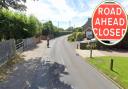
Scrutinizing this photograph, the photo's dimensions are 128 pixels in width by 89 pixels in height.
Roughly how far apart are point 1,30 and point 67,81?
88.8 feet

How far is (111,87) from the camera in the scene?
17000mm

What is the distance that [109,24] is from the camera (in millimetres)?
4082

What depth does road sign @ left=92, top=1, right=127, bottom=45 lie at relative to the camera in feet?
13.2

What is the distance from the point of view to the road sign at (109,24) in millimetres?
4031

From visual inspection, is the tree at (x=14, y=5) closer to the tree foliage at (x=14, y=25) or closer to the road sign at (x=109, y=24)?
the tree foliage at (x=14, y=25)

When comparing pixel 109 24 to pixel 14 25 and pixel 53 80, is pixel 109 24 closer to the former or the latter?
pixel 53 80

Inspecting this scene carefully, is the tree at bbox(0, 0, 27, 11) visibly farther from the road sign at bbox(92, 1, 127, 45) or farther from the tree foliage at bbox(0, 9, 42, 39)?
the road sign at bbox(92, 1, 127, 45)

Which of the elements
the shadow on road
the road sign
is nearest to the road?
the shadow on road

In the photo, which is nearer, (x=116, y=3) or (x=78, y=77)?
(x=116, y=3)

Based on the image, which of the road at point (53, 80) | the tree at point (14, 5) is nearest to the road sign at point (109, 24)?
the road at point (53, 80)

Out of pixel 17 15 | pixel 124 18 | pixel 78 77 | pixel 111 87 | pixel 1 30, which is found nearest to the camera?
pixel 124 18

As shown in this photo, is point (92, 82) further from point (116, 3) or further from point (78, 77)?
point (116, 3)

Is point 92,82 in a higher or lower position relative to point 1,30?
lower

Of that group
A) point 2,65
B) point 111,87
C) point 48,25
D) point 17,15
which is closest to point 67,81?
point 111,87
